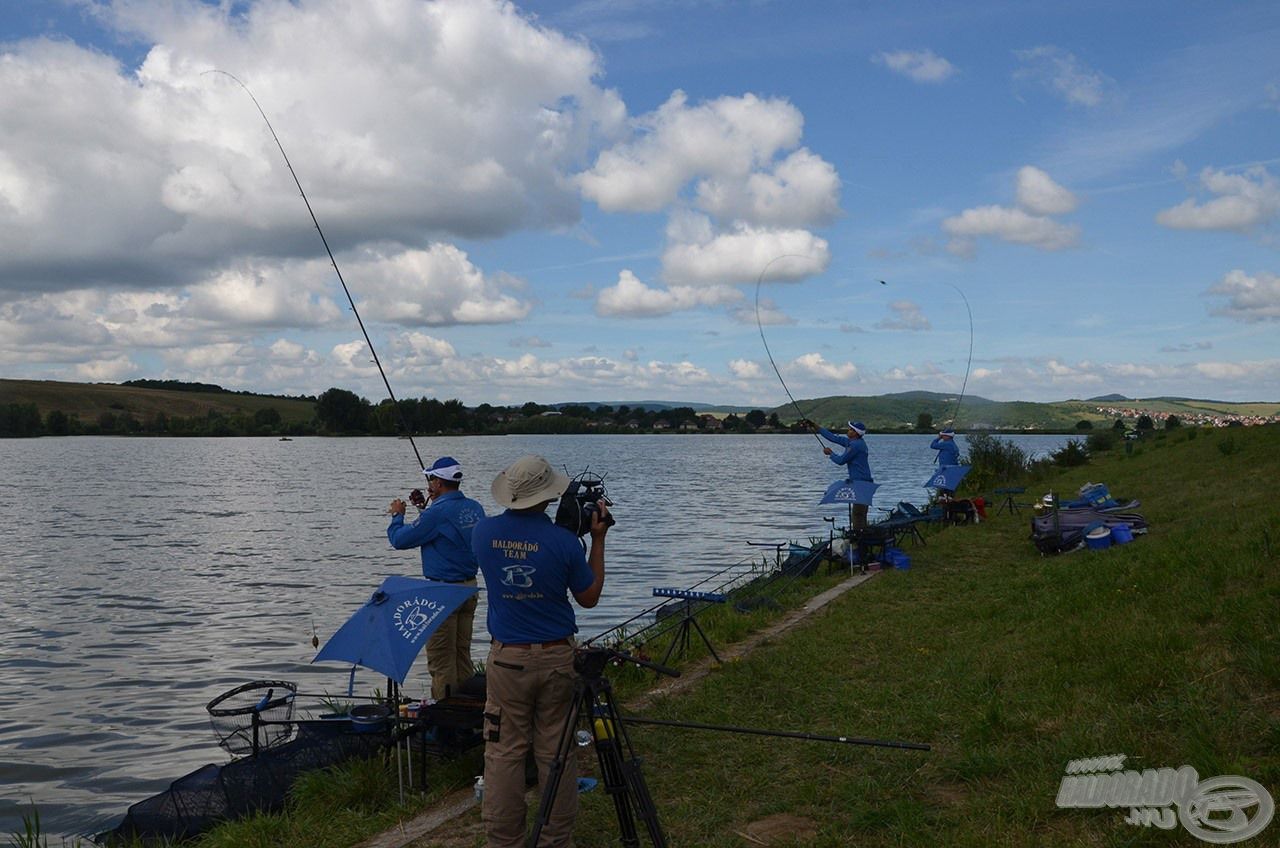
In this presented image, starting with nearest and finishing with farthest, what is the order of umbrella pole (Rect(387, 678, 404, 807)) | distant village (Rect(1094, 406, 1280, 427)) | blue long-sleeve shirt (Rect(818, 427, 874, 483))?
umbrella pole (Rect(387, 678, 404, 807))
blue long-sleeve shirt (Rect(818, 427, 874, 483))
distant village (Rect(1094, 406, 1280, 427))

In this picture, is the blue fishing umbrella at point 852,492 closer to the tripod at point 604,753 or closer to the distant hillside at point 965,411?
the distant hillside at point 965,411

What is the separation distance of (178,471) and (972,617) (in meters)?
68.2

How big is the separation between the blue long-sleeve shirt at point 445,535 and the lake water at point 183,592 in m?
1.37

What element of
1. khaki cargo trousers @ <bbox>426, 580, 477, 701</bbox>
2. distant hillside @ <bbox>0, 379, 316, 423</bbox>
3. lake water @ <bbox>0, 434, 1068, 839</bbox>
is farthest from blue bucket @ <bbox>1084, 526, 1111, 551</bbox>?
distant hillside @ <bbox>0, 379, 316, 423</bbox>

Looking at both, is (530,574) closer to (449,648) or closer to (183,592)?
(449,648)

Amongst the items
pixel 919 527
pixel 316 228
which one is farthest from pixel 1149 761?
pixel 919 527

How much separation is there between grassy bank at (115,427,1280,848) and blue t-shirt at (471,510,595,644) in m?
1.50

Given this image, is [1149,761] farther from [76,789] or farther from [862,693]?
[76,789]

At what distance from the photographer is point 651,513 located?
123 feet

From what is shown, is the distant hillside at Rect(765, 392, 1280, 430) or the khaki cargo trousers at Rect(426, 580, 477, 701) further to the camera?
the distant hillside at Rect(765, 392, 1280, 430)

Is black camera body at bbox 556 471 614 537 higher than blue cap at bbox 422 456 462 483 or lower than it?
lower

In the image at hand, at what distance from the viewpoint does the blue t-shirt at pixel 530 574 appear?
5.14 metres

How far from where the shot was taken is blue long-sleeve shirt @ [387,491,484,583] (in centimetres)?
776

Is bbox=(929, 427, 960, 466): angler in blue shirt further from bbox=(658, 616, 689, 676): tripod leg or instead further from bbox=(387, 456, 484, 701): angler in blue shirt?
bbox=(387, 456, 484, 701): angler in blue shirt
